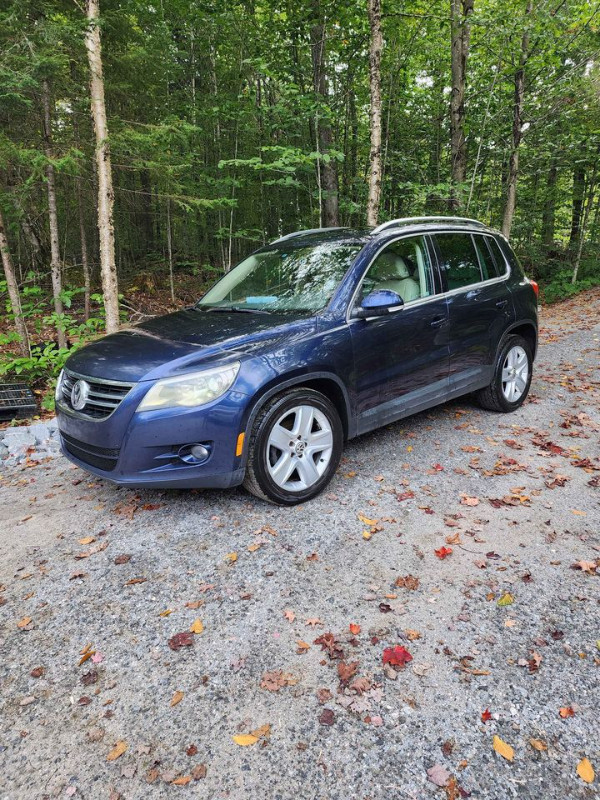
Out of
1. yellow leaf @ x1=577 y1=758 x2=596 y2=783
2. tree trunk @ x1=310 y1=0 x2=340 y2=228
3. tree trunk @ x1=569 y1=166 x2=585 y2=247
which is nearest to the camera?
yellow leaf @ x1=577 y1=758 x2=596 y2=783

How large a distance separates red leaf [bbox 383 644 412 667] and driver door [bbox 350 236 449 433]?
5.94 feet

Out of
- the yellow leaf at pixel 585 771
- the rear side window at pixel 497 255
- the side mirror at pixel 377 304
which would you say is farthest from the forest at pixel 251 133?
the yellow leaf at pixel 585 771

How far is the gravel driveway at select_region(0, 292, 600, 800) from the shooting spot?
5.35 ft

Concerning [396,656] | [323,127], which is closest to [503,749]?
[396,656]

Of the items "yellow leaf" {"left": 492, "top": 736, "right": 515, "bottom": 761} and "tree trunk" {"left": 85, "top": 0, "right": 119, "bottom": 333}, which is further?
"tree trunk" {"left": 85, "top": 0, "right": 119, "bottom": 333}

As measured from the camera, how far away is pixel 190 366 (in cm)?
294

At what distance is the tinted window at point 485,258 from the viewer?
186 inches

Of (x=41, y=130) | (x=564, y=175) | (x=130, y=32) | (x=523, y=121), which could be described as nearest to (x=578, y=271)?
(x=564, y=175)

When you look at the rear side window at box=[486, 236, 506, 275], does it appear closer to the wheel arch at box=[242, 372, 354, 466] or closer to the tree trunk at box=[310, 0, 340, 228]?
the wheel arch at box=[242, 372, 354, 466]

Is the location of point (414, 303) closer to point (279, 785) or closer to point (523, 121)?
point (279, 785)

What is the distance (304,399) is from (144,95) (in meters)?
12.4

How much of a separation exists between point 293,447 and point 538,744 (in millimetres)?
2024

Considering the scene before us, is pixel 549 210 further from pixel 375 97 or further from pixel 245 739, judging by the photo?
pixel 245 739

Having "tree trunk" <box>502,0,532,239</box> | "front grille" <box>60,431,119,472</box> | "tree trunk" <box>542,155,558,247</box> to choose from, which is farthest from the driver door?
"tree trunk" <box>542,155,558,247</box>
